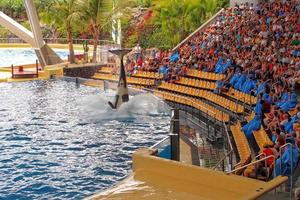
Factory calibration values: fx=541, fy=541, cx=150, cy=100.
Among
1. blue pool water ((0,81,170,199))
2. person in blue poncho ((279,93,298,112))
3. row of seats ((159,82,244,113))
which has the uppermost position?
person in blue poncho ((279,93,298,112))

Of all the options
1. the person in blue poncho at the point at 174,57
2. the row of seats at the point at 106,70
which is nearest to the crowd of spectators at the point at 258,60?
the person in blue poncho at the point at 174,57

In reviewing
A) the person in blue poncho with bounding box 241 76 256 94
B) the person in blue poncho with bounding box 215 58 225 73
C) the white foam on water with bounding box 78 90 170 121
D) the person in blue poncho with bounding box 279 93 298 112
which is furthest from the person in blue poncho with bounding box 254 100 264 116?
the person in blue poncho with bounding box 215 58 225 73

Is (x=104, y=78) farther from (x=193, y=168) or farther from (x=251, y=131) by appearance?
(x=193, y=168)

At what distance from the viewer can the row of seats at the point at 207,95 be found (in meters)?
14.9

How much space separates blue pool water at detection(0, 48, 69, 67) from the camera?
111 feet

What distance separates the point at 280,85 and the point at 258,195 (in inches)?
364

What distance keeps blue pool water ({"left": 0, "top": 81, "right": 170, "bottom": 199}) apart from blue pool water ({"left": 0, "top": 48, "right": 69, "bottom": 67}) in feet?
38.6

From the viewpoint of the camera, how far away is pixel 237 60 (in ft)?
59.6

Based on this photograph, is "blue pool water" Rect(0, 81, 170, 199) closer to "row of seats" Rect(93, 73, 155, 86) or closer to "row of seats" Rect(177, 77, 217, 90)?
"row of seats" Rect(93, 73, 155, 86)

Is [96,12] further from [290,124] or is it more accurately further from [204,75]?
[290,124]

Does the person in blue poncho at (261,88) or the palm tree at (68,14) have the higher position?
the palm tree at (68,14)

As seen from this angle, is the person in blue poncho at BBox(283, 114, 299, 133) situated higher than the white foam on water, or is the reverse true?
the person in blue poncho at BBox(283, 114, 299, 133)

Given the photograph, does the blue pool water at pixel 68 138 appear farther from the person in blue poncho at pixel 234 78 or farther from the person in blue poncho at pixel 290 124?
the person in blue poncho at pixel 290 124

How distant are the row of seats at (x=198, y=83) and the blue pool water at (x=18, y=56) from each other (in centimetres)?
1569
